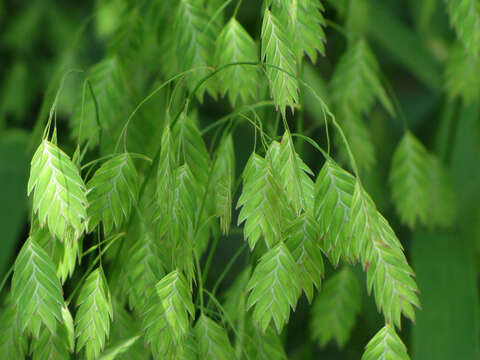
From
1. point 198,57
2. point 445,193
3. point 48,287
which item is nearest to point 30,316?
point 48,287

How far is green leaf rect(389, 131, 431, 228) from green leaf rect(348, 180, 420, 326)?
19.5 inches

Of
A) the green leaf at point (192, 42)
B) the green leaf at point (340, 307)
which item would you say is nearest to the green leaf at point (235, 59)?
the green leaf at point (192, 42)

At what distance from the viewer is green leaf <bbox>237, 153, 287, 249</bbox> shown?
22.3 inches

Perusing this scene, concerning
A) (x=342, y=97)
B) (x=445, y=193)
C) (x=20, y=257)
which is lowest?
(x=445, y=193)

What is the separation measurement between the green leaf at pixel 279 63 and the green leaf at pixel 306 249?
0.12m

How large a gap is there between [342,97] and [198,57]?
0.33 m

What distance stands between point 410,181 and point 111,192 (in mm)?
585

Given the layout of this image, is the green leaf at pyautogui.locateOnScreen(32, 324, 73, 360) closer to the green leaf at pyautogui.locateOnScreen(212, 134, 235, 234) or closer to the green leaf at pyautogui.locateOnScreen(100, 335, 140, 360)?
the green leaf at pyautogui.locateOnScreen(100, 335, 140, 360)

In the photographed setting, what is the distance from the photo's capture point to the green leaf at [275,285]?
0.55 meters

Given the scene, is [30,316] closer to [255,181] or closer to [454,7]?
[255,181]

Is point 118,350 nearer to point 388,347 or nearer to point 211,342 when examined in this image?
point 211,342

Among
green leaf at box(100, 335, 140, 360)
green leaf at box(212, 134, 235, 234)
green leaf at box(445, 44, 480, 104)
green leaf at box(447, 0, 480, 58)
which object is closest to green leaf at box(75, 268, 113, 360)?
green leaf at box(100, 335, 140, 360)

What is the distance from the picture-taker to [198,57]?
0.73 metres

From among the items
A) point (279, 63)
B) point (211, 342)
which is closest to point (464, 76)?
point (279, 63)
